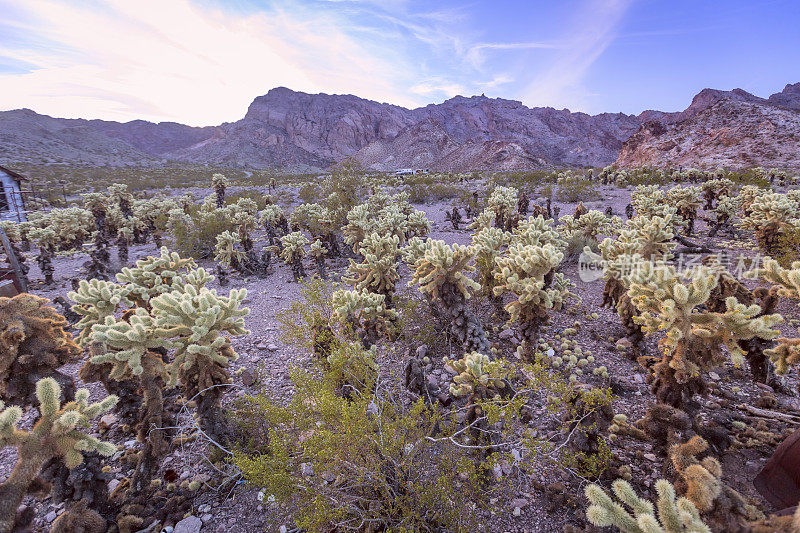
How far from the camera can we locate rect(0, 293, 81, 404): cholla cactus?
11.1 ft

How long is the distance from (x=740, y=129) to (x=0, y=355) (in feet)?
201

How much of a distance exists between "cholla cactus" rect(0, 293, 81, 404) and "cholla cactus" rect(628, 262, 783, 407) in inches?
277

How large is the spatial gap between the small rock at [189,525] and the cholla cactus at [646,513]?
3726 millimetres

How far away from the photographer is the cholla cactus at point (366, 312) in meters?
5.85

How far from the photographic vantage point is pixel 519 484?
3643 mm

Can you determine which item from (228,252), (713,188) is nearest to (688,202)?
(713,188)

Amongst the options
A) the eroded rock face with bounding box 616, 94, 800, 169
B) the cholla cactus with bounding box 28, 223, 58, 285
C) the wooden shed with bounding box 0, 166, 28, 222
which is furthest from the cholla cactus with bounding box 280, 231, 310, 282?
the eroded rock face with bounding box 616, 94, 800, 169

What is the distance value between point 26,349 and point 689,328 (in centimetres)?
761

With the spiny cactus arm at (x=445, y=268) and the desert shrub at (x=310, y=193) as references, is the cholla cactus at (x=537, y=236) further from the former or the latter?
the desert shrub at (x=310, y=193)

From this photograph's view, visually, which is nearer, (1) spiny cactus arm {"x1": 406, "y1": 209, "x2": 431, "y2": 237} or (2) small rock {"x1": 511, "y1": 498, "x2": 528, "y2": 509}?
(2) small rock {"x1": 511, "y1": 498, "x2": 528, "y2": 509}

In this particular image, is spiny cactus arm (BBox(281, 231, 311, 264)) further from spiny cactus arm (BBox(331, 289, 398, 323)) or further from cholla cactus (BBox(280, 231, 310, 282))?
spiny cactus arm (BBox(331, 289, 398, 323))

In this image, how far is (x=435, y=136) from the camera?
8781 centimetres

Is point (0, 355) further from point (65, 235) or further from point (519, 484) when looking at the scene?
point (65, 235)

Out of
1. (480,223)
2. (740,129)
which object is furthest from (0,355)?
(740,129)
